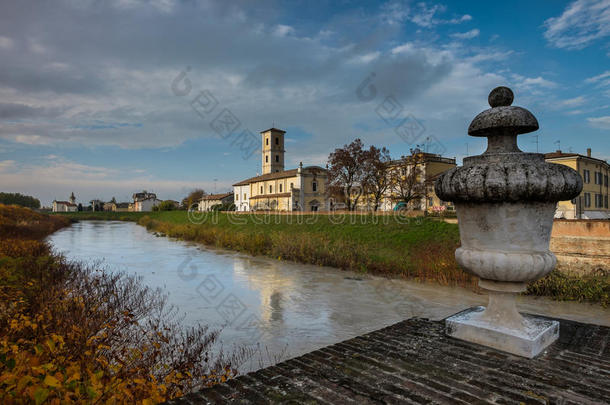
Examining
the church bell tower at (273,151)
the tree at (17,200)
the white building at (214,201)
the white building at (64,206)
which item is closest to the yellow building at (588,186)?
the church bell tower at (273,151)

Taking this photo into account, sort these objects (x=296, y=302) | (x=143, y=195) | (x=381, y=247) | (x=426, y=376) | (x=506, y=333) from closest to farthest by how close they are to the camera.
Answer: (x=426, y=376) → (x=506, y=333) → (x=296, y=302) → (x=381, y=247) → (x=143, y=195)

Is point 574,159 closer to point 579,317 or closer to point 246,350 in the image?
point 579,317

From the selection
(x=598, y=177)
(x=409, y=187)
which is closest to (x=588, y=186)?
(x=598, y=177)

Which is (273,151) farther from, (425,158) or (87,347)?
→ (87,347)

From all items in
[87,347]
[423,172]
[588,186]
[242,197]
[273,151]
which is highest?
[273,151]

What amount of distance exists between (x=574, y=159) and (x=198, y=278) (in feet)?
96.1

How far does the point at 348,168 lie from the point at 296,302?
22.6 metres

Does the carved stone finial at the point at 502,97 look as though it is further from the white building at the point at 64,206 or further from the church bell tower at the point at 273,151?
the white building at the point at 64,206

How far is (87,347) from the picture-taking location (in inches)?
199

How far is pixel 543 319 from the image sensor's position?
448 centimetres

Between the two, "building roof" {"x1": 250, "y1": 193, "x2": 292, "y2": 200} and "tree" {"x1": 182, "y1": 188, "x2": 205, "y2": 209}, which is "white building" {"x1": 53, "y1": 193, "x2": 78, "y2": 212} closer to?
"tree" {"x1": 182, "y1": 188, "x2": 205, "y2": 209}

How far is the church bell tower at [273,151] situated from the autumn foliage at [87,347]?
54.2 metres

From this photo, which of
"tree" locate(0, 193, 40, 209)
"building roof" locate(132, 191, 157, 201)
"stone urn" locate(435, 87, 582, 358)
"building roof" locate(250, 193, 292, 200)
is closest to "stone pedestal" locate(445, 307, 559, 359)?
"stone urn" locate(435, 87, 582, 358)

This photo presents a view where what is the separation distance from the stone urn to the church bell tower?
61214mm
